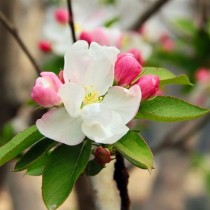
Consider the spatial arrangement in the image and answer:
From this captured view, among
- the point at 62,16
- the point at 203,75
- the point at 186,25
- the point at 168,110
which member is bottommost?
the point at 203,75

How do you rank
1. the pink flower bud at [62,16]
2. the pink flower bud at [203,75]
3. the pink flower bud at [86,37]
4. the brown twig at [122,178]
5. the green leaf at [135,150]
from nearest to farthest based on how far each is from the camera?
the green leaf at [135,150] < the brown twig at [122,178] < the pink flower bud at [86,37] < the pink flower bud at [62,16] < the pink flower bud at [203,75]

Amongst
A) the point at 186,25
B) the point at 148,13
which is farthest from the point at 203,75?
the point at 148,13

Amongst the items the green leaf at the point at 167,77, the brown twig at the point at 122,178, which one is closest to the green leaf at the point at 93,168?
the brown twig at the point at 122,178

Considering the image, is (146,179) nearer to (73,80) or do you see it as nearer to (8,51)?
(8,51)

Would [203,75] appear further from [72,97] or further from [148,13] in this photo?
[72,97]

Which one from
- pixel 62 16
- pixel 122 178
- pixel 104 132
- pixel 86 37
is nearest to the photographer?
pixel 104 132

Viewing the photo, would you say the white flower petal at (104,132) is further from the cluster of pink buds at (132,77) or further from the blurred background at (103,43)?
the blurred background at (103,43)

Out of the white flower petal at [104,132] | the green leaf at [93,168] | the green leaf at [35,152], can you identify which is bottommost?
the green leaf at [93,168]
